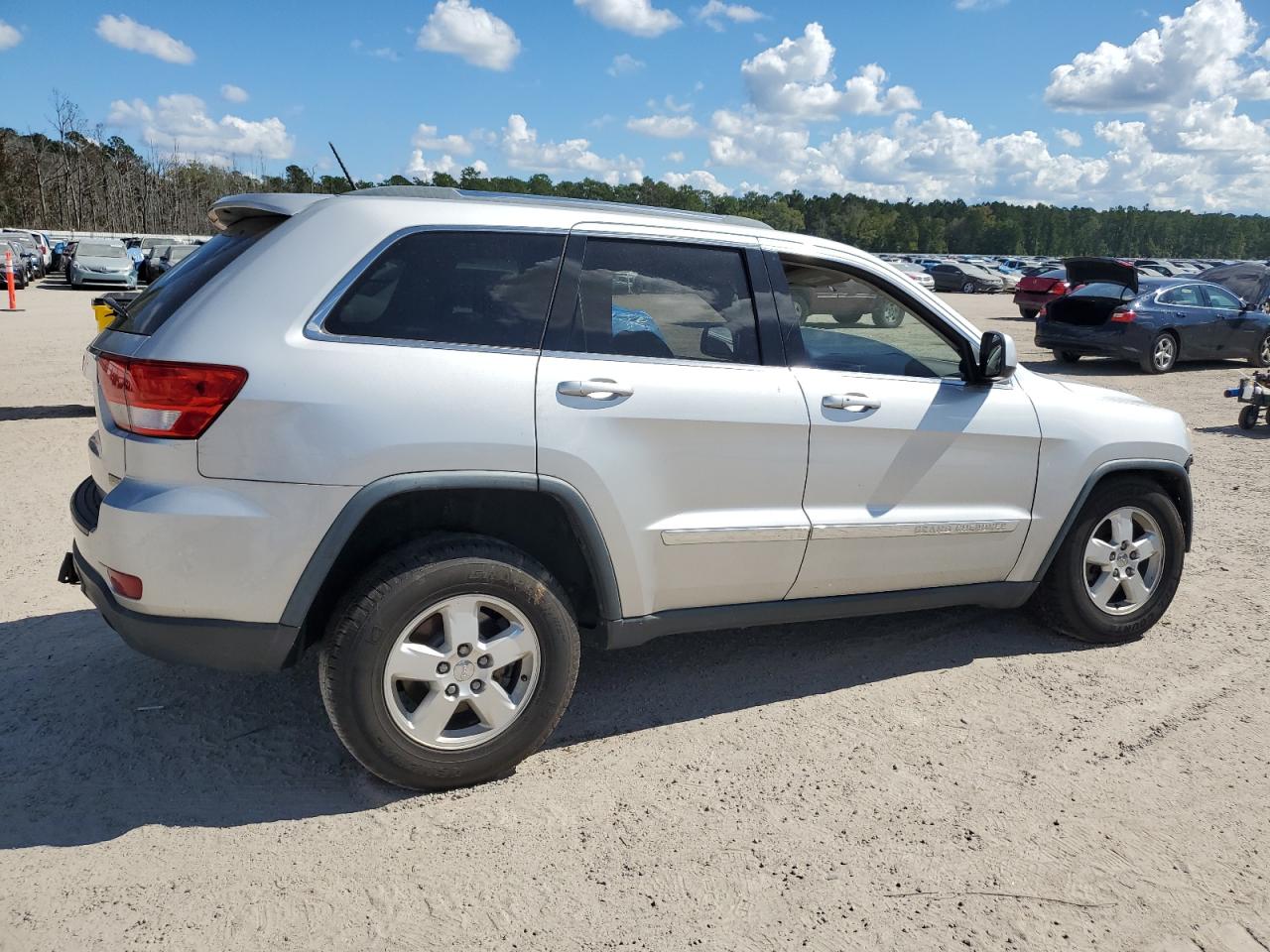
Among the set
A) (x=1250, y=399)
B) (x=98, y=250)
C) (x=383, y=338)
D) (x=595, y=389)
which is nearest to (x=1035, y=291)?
(x=1250, y=399)

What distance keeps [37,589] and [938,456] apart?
4.38m

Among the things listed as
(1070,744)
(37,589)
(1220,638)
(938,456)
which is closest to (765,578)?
(938,456)

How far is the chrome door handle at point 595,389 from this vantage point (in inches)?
127

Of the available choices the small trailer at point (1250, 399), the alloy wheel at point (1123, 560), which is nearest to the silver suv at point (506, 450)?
the alloy wheel at point (1123, 560)

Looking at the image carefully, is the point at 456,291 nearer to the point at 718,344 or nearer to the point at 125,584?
the point at 718,344

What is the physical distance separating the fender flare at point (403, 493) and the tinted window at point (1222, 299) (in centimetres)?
1639

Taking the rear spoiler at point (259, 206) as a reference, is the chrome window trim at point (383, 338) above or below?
below

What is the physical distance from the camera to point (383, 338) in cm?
307

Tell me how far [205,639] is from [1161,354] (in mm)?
15962

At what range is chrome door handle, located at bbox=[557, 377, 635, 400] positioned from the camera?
3230 millimetres

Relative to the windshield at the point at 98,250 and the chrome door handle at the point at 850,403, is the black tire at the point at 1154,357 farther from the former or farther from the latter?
the windshield at the point at 98,250

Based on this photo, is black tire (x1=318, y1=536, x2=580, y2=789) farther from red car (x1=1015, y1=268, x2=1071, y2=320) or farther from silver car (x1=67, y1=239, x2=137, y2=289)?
silver car (x1=67, y1=239, x2=137, y2=289)

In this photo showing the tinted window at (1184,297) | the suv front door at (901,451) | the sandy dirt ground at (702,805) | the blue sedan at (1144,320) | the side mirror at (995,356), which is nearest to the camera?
the sandy dirt ground at (702,805)

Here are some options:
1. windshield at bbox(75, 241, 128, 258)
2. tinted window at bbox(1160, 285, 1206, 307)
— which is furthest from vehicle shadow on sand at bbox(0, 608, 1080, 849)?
windshield at bbox(75, 241, 128, 258)
